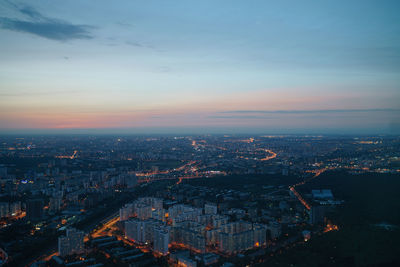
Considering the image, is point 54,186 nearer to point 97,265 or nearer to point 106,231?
point 106,231

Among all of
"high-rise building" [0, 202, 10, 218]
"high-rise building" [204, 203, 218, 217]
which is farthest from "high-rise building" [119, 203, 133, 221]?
"high-rise building" [0, 202, 10, 218]

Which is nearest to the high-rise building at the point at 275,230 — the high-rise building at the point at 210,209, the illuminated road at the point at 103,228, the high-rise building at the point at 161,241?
the high-rise building at the point at 210,209

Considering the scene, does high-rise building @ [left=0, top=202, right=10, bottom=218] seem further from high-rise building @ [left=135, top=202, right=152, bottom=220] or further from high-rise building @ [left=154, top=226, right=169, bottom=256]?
high-rise building @ [left=154, top=226, right=169, bottom=256]

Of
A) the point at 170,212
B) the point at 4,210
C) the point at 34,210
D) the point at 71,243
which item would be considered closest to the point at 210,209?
the point at 170,212

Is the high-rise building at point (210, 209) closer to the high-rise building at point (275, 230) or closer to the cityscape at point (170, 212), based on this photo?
the cityscape at point (170, 212)

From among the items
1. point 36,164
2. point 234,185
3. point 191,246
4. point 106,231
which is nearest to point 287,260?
point 191,246

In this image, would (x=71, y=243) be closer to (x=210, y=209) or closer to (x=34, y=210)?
(x=34, y=210)
